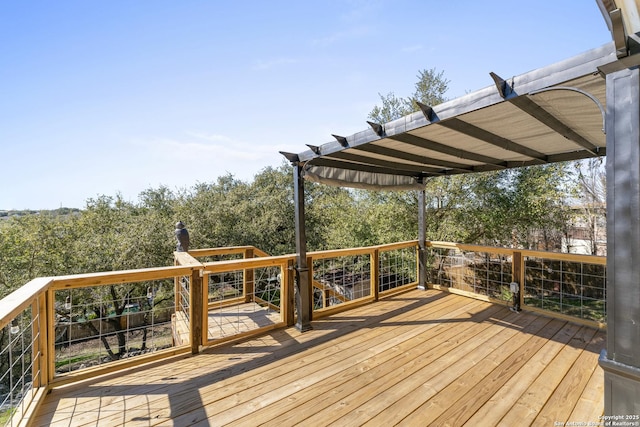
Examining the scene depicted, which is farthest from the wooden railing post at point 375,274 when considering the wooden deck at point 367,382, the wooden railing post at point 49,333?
the wooden railing post at point 49,333

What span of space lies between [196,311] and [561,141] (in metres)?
4.24

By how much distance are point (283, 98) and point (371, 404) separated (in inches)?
285

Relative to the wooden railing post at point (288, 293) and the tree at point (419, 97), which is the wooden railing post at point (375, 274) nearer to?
the wooden railing post at point (288, 293)

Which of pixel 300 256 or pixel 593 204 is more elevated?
pixel 593 204

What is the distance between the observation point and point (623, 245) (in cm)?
123

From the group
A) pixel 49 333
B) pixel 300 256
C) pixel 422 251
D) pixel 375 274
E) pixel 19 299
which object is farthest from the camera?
pixel 422 251

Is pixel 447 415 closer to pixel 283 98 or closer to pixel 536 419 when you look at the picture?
pixel 536 419

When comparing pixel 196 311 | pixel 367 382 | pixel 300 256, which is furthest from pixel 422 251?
pixel 196 311

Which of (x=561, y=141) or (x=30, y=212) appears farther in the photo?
(x=30, y=212)

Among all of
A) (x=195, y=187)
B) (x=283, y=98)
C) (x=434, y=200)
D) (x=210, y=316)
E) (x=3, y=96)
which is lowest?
(x=210, y=316)

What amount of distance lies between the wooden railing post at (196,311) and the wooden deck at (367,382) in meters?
0.15

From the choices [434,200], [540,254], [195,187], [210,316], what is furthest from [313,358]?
[195,187]

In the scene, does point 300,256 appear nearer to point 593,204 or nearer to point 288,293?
point 288,293

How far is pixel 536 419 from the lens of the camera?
6.05ft
